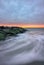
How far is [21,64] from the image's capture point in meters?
2.09

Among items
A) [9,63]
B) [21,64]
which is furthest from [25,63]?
[9,63]

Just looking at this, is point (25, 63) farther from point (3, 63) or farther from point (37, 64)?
point (3, 63)

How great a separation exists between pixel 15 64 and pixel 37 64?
0.35 m

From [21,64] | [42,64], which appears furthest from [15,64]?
[42,64]

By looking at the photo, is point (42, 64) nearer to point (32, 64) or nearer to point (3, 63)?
point (32, 64)

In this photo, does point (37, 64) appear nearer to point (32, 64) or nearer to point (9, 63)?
point (32, 64)

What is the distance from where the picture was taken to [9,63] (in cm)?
213

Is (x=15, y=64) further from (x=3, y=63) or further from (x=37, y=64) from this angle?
(x=37, y=64)

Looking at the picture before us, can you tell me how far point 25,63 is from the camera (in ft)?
7.06

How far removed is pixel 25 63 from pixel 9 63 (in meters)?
0.26

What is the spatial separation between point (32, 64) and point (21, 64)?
18 cm

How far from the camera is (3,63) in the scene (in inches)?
84.7

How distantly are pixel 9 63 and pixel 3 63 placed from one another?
0.34 ft

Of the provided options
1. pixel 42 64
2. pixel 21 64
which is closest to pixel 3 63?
pixel 21 64
